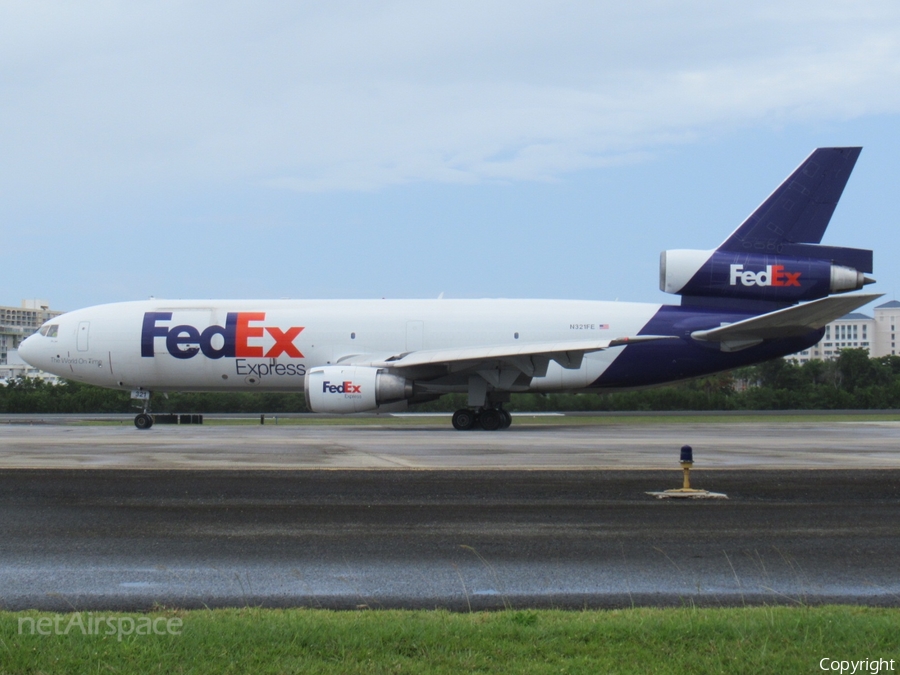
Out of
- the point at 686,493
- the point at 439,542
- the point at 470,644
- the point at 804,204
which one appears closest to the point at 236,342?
the point at 804,204

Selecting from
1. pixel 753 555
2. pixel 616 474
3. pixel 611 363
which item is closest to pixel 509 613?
pixel 753 555

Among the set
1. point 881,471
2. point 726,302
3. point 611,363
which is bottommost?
Result: point 881,471

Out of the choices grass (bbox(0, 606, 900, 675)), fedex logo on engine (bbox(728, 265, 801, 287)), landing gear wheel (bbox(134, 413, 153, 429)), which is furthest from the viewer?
landing gear wheel (bbox(134, 413, 153, 429))

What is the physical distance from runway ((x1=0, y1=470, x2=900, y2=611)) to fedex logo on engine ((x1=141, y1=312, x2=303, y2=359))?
14.6m

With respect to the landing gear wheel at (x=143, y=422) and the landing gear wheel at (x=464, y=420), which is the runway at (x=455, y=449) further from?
the landing gear wheel at (x=143, y=422)

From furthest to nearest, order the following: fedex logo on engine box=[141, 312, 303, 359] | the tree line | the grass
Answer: the tree line → fedex logo on engine box=[141, 312, 303, 359] → the grass

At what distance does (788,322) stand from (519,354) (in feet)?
23.6

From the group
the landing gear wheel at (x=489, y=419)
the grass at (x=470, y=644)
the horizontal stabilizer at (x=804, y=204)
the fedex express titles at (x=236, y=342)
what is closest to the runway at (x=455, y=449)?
the landing gear wheel at (x=489, y=419)

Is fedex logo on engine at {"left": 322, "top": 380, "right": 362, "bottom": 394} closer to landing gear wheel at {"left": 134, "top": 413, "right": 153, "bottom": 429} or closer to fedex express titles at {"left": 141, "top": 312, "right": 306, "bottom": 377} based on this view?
fedex express titles at {"left": 141, "top": 312, "right": 306, "bottom": 377}

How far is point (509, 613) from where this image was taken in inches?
214

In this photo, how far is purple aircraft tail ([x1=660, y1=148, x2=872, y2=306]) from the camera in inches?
1004

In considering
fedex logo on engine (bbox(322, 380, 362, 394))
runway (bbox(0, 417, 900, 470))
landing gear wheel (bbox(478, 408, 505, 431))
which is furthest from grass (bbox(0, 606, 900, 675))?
landing gear wheel (bbox(478, 408, 505, 431))

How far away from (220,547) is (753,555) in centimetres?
441

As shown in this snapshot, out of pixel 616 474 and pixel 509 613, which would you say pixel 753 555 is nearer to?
pixel 509 613
